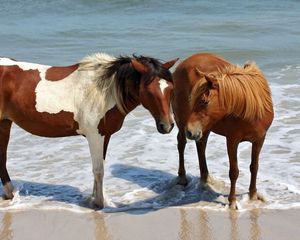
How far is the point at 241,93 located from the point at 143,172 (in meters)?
1.88

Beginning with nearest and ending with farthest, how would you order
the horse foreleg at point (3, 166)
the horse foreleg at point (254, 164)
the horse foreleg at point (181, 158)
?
the horse foreleg at point (254, 164)
the horse foreleg at point (3, 166)
the horse foreleg at point (181, 158)

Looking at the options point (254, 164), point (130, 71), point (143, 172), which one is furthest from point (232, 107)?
point (143, 172)

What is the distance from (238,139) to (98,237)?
53.7 inches

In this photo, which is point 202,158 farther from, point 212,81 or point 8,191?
point 8,191

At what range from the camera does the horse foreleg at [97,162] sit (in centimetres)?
499

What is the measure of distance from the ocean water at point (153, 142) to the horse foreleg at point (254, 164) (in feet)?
0.36

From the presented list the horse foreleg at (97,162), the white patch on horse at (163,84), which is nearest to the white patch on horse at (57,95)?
the horse foreleg at (97,162)

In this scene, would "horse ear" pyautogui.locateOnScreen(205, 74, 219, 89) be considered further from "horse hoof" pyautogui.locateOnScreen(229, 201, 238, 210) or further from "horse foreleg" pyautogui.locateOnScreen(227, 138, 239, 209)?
"horse hoof" pyautogui.locateOnScreen(229, 201, 238, 210)

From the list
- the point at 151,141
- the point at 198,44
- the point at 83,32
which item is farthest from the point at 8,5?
the point at 151,141

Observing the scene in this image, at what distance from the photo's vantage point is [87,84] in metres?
4.99

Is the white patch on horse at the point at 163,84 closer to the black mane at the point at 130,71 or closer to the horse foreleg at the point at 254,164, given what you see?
the black mane at the point at 130,71

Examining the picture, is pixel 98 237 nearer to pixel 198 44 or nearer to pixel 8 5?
pixel 198 44

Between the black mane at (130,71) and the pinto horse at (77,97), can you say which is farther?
the pinto horse at (77,97)

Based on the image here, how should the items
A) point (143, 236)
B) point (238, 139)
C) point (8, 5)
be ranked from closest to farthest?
point (143, 236) → point (238, 139) → point (8, 5)
